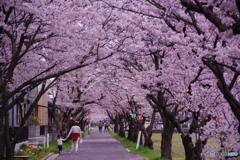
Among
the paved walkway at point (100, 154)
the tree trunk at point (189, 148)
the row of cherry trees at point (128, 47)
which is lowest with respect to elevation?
the paved walkway at point (100, 154)

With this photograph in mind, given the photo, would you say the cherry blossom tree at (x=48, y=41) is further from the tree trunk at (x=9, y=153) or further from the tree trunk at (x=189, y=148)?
the tree trunk at (x=189, y=148)

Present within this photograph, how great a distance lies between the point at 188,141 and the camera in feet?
47.5

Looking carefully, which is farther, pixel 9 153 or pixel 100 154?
pixel 100 154

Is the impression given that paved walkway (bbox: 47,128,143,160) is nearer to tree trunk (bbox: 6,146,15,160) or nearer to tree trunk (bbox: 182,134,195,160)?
tree trunk (bbox: 182,134,195,160)

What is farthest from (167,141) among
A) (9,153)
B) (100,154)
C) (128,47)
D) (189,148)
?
(9,153)

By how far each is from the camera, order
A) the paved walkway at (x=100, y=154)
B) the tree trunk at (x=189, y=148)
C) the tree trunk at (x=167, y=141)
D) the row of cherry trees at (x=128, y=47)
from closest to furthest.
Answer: the row of cherry trees at (x=128, y=47) < the tree trunk at (x=189, y=148) < the tree trunk at (x=167, y=141) < the paved walkway at (x=100, y=154)

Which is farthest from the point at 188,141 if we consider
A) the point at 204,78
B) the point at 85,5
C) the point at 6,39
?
the point at 6,39

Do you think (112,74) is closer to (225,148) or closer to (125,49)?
(125,49)

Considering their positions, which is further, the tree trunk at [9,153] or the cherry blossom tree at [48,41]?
the tree trunk at [9,153]

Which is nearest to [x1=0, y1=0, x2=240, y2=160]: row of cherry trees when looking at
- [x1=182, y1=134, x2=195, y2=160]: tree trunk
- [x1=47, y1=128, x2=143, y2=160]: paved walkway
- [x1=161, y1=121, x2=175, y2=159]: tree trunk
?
[x1=182, y1=134, x2=195, y2=160]: tree trunk

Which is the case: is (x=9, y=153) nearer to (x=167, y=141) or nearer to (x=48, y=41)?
(x=48, y=41)

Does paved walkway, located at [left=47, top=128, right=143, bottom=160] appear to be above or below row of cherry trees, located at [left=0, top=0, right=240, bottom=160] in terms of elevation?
below

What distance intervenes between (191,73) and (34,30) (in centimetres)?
541

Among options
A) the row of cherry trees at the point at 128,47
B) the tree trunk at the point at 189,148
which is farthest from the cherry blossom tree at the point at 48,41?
the tree trunk at the point at 189,148
